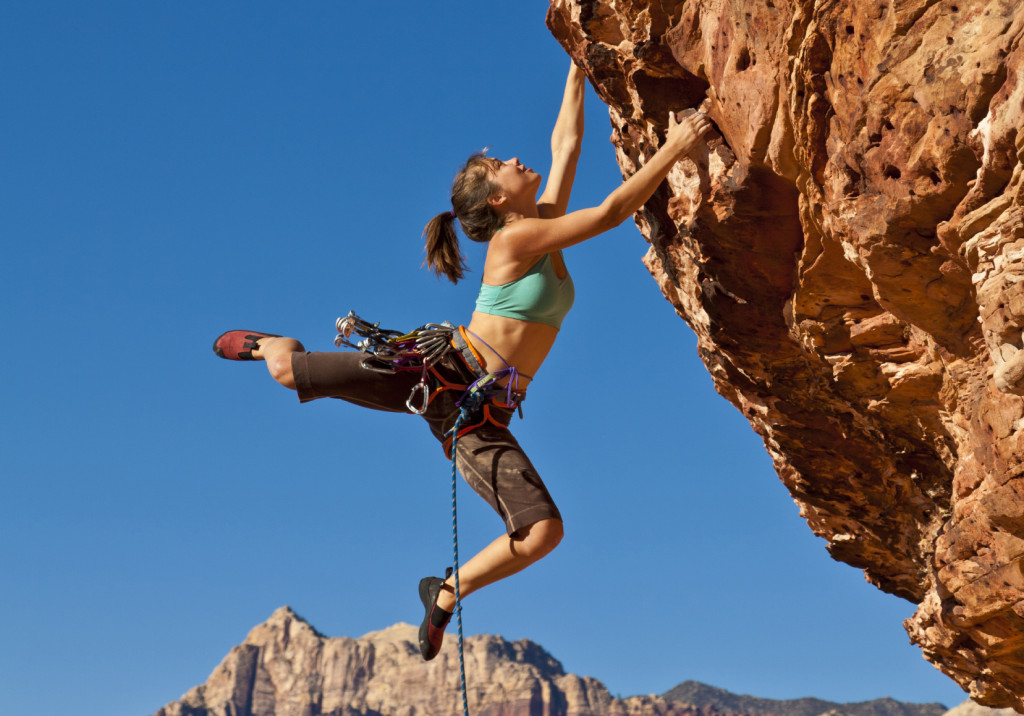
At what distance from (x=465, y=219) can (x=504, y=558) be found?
1.89 meters

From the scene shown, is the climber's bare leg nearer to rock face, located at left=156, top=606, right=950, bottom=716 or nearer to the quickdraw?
the quickdraw

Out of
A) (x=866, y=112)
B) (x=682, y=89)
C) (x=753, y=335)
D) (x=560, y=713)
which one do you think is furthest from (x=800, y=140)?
(x=560, y=713)

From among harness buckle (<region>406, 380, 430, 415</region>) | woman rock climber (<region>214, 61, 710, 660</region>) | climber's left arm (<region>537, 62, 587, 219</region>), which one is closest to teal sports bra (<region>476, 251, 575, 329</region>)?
woman rock climber (<region>214, 61, 710, 660</region>)

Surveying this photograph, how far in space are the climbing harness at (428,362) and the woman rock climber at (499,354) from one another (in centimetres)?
2

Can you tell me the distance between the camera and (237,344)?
20.6 feet

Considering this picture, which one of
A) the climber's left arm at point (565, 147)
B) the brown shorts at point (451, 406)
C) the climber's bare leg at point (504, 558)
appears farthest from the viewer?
the climber's left arm at point (565, 147)

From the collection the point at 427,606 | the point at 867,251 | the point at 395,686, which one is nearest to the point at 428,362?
the point at 427,606

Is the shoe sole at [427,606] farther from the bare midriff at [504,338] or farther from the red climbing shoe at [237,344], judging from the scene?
the red climbing shoe at [237,344]

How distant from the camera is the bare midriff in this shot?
19.6 feet

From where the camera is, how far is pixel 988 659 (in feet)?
22.4

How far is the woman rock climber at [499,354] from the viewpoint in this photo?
5691 mm

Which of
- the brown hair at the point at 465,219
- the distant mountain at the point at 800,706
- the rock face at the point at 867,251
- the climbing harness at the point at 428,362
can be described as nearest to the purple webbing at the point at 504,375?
the climbing harness at the point at 428,362

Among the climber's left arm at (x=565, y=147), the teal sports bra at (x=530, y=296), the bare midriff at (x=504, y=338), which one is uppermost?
the climber's left arm at (x=565, y=147)

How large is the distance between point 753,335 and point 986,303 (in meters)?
2.70
